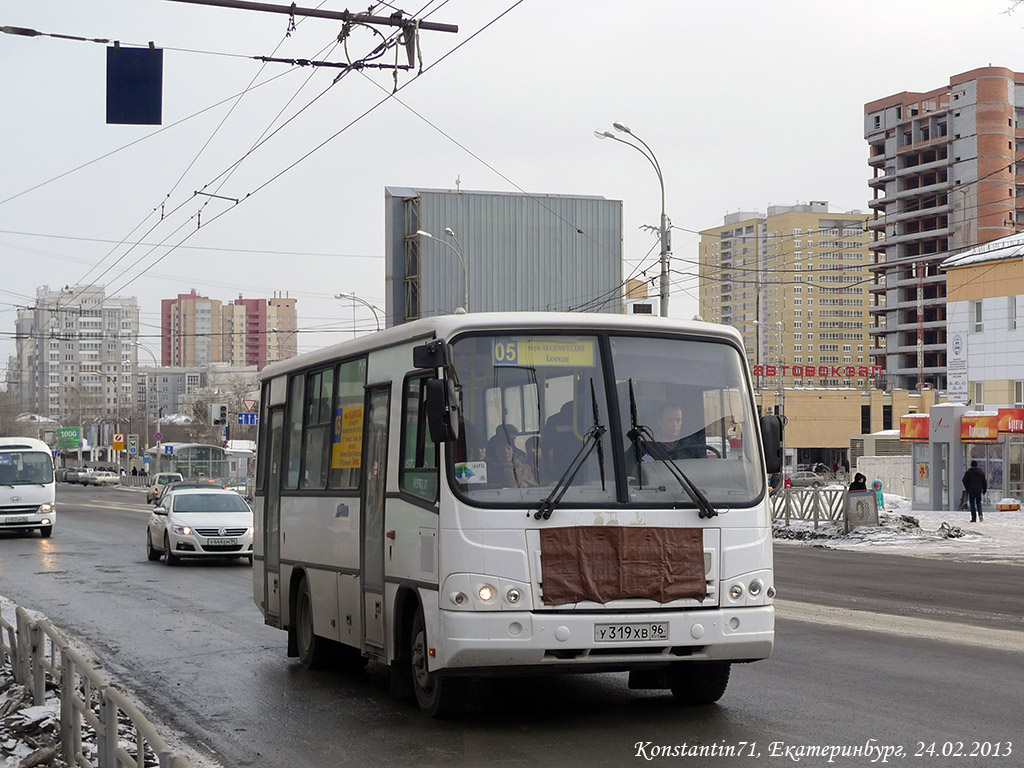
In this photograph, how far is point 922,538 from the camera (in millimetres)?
31875

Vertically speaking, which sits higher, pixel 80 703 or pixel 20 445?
pixel 20 445

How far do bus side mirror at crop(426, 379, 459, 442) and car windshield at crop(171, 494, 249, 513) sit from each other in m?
18.6

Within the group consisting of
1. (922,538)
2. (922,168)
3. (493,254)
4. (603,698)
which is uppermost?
(922,168)

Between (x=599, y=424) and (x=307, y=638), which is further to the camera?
(x=307, y=638)

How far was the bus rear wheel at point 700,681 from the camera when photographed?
912cm

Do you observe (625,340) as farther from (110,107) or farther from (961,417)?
(961,417)

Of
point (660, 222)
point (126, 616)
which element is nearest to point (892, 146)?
point (660, 222)

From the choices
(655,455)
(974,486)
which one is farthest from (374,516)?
(974,486)

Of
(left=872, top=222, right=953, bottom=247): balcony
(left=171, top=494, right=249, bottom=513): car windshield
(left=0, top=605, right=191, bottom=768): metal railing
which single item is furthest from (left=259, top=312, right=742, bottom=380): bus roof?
(left=872, top=222, right=953, bottom=247): balcony

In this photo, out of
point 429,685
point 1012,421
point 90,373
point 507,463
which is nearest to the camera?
point 507,463

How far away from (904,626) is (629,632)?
6648 mm

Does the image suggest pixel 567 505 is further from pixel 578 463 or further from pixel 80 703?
pixel 80 703

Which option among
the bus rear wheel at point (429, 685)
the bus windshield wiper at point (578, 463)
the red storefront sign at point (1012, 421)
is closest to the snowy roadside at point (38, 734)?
the bus rear wheel at point (429, 685)

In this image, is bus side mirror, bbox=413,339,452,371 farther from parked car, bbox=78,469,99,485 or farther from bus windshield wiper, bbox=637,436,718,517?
parked car, bbox=78,469,99,485
